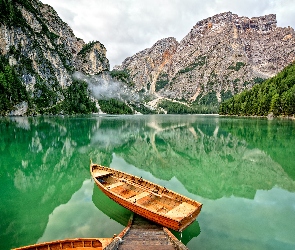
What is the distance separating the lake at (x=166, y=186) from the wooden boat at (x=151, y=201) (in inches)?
47.3

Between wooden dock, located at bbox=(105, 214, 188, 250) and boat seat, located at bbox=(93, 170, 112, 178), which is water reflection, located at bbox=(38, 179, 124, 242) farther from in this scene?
boat seat, located at bbox=(93, 170, 112, 178)

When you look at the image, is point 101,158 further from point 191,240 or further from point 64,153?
point 191,240

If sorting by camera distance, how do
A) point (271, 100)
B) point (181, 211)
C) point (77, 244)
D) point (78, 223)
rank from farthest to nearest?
point (271, 100), point (78, 223), point (181, 211), point (77, 244)

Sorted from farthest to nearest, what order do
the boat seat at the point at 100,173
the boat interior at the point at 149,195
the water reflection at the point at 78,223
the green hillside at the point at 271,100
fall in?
the green hillside at the point at 271,100
the boat seat at the point at 100,173
the boat interior at the point at 149,195
the water reflection at the point at 78,223

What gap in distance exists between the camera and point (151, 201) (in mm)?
15414

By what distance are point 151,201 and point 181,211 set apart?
2.72 metres

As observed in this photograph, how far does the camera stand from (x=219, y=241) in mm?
12406

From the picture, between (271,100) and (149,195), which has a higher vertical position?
(271,100)

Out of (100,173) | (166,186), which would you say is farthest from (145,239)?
(166,186)

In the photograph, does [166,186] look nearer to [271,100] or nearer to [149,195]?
[149,195]

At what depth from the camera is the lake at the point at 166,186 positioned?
43.7 ft

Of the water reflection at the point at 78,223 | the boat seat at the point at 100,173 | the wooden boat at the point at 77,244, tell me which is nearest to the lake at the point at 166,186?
the water reflection at the point at 78,223

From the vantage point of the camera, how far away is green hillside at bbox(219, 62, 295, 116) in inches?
3905

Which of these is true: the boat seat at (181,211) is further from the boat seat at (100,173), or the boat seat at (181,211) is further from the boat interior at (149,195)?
the boat seat at (100,173)
